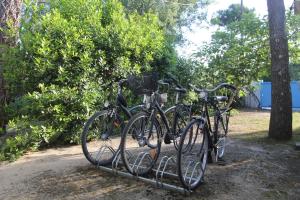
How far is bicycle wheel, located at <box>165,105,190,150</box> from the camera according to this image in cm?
493

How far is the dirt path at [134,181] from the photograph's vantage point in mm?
3771

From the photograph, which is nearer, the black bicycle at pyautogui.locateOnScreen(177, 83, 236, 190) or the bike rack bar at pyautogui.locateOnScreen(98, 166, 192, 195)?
the bike rack bar at pyautogui.locateOnScreen(98, 166, 192, 195)

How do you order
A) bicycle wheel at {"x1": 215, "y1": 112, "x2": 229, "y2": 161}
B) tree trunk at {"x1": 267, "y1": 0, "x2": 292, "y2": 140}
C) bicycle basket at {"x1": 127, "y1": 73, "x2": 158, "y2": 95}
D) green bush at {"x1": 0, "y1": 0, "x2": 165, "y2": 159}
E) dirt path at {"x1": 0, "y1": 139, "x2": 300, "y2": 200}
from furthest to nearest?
tree trunk at {"x1": 267, "y1": 0, "x2": 292, "y2": 140} < green bush at {"x1": 0, "y1": 0, "x2": 165, "y2": 159} < bicycle wheel at {"x1": 215, "y1": 112, "x2": 229, "y2": 161} < bicycle basket at {"x1": 127, "y1": 73, "x2": 158, "y2": 95} < dirt path at {"x1": 0, "y1": 139, "x2": 300, "y2": 200}

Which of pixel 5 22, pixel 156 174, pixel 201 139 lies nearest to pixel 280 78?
pixel 201 139

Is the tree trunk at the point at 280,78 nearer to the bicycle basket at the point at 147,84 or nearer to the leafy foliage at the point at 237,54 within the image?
the bicycle basket at the point at 147,84

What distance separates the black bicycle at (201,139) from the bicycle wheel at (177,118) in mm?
357

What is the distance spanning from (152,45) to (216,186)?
15.5 feet

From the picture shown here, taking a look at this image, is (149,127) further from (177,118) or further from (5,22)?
(5,22)

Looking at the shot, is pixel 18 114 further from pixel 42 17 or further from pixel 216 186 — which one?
pixel 216 186

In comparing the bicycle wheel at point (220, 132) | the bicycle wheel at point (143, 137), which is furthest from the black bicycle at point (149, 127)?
the bicycle wheel at point (220, 132)

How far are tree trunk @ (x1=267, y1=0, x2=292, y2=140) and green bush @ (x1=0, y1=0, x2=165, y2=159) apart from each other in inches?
116

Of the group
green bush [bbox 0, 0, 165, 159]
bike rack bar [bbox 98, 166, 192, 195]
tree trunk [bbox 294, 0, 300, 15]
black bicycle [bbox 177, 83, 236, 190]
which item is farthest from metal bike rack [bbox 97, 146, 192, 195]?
tree trunk [bbox 294, 0, 300, 15]

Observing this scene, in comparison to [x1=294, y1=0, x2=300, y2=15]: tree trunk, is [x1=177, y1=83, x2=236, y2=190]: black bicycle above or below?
below

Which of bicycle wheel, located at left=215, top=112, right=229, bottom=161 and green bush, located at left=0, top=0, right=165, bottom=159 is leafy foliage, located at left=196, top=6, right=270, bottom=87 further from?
bicycle wheel, located at left=215, top=112, right=229, bottom=161
